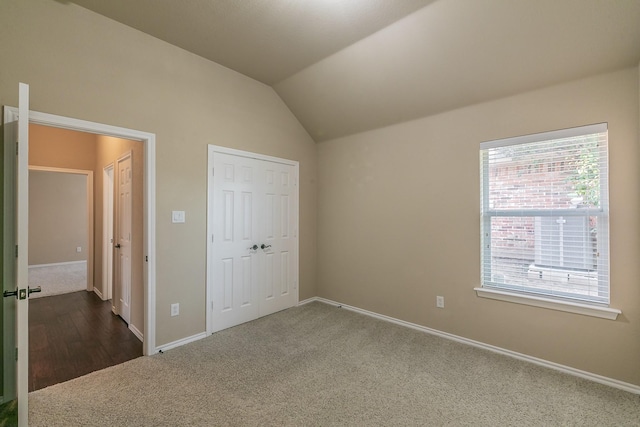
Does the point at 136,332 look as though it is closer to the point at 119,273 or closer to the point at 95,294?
the point at 119,273

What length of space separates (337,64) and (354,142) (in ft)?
3.77

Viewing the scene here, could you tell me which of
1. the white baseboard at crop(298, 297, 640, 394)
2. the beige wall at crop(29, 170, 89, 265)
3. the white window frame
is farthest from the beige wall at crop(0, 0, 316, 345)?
the beige wall at crop(29, 170, 89, 265)

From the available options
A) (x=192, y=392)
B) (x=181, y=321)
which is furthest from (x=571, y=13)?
(x=181, y=321)

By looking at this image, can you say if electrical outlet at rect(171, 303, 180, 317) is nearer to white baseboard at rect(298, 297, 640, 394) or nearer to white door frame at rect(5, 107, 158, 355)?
white door frame at rect(5, 107, 158, 355)

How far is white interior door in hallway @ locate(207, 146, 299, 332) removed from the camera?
324 centimetres

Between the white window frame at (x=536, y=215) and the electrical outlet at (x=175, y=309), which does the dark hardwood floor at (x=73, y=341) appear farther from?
the white window frame at (x=536, y=215)

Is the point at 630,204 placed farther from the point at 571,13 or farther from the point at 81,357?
the point at 81,357

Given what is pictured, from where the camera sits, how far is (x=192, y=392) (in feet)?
7.08

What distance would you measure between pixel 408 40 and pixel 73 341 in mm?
4647

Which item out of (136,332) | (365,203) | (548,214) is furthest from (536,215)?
(136,332)

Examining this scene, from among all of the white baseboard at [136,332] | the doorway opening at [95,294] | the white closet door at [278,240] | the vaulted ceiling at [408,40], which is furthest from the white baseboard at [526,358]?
the doorway opening at [95,294]

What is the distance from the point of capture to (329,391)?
2.18m

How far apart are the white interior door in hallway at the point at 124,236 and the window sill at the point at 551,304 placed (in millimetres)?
4049

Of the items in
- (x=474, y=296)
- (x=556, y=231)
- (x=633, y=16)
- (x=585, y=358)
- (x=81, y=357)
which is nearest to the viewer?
(x=633, y=16)
